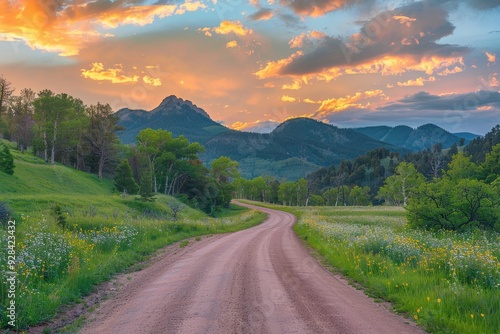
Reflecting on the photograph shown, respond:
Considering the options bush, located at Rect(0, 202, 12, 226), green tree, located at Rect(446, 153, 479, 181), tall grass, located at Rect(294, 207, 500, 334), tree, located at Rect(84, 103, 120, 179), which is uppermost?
tree, located at Rect(84, 103, 120, 179)

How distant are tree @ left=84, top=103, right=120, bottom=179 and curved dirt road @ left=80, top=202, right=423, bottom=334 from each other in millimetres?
68368

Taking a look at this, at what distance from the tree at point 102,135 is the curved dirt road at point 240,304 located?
6837 centimetres

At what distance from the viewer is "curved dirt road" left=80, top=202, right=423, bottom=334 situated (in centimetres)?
754

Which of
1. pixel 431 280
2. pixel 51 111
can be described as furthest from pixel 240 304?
pixel 51 111

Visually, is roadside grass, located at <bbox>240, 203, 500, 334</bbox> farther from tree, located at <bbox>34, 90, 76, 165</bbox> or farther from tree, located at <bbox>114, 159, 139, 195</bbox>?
tree, located at <bbox>34, 90, 76, 165</bbox>

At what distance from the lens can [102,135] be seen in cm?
7825

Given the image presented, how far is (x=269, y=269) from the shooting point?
46.9ft

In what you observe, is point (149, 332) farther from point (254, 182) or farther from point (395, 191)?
point (254, 182)

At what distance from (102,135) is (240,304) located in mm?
76990

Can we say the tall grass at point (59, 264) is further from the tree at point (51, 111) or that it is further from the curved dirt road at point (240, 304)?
the tree at point (51, 111)

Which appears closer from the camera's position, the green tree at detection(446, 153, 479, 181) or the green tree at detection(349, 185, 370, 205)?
the green tree at detection(446, 153, 479, 181)

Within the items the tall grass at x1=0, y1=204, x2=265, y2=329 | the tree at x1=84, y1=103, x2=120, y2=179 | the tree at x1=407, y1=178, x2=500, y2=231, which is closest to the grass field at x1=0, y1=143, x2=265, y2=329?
the tall grass at x1=0, y1=204, x2=265, y2=329

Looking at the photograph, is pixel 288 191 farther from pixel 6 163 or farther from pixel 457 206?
pixel 457 206

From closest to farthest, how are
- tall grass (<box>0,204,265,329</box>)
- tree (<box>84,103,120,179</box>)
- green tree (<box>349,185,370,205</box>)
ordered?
tall grass (<box>0,204,265,329</box>) → tree (<box>84,103,120,179</box>) → green tree (<box>349,185,370,205</box>)
